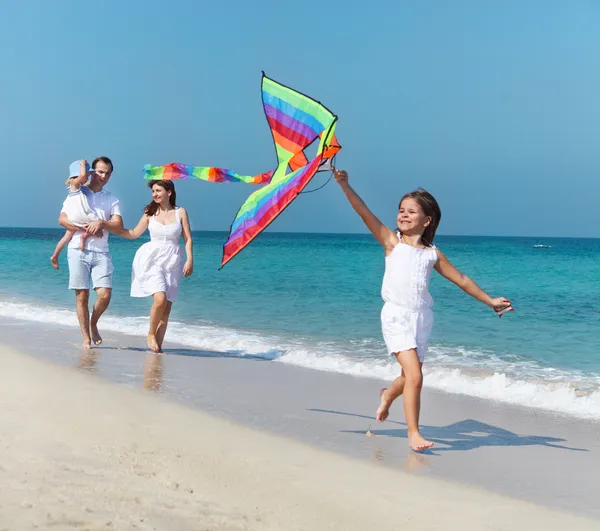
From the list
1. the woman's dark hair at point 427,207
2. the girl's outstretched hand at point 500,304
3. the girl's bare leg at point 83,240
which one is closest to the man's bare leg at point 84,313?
the girl's bare leg at point 83,240

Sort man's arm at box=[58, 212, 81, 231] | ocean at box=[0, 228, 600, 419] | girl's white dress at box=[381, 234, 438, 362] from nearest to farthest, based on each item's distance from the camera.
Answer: girl's white dress at box=[381, 234, 438, 362] → ocean at box=[0, 228, 600, 419] → man's arm at box=[58, 212, 81, 231]

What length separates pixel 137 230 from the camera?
295 inches

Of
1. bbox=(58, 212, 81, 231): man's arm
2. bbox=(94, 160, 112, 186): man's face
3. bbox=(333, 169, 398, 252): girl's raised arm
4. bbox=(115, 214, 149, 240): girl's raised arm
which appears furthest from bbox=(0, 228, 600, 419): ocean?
bbox=(333, 169, 398, 252): girl's raised arm

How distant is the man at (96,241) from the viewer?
7434mm

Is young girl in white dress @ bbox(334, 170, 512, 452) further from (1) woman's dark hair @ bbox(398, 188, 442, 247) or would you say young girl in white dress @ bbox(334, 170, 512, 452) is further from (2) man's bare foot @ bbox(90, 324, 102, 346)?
(2) man's bare foot @ bbox(90, 324, 102, 346)

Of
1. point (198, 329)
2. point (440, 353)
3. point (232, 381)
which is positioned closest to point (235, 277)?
point (198, 329)

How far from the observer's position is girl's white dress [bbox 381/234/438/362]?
4.49 meters

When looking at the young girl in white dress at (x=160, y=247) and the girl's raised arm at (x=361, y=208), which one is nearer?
the girl's raised arm at (x=361, y=208)

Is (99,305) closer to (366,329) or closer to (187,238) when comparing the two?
(187,238)

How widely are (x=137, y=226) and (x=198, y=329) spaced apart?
11.0 ft

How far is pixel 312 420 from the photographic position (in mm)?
5145

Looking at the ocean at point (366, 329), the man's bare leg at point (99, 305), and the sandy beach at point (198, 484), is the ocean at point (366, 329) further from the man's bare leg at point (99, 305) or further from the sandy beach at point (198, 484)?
the sandy beach at point (198, 484)

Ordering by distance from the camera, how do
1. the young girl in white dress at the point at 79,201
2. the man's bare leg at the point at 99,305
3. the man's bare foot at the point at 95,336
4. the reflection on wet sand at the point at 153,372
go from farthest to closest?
the man's bare foot at the point at 95,336 → the man's bare leg at the point at 99,305 → the young girl in white dress at the point at 79,201 → the reflection on wet sand at the point at 153,372

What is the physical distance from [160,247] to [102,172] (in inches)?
34.9
